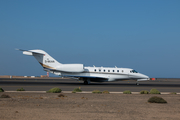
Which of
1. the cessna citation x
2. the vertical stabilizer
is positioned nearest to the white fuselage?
the cessna citation x

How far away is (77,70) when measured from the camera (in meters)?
34.7

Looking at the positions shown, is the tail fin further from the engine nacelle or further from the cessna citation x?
the engine nacelle

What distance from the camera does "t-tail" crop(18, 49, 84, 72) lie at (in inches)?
1366

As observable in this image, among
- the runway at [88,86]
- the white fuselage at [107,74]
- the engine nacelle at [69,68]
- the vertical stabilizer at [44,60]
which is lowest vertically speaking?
the runway at [88,86]

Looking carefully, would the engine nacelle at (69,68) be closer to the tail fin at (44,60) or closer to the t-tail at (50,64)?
the t-tail at (50,64)

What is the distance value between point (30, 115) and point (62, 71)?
2608cm

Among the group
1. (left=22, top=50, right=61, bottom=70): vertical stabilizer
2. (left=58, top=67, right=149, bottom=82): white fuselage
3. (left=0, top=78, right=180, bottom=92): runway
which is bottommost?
(left=0, top=78, right=180, bottom=92): runway

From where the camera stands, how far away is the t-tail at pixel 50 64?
114ft

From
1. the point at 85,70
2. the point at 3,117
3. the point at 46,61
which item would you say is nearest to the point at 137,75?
the point at 85,70

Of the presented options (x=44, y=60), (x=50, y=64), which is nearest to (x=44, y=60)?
(x=44, y=60)

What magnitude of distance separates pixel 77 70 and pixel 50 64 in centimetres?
475

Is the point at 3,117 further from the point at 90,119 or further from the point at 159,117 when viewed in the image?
the point at 159,117

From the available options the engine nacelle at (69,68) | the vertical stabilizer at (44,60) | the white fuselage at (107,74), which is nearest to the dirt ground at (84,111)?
the engine nacelle at (69,68)

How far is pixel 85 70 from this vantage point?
3516 centimetres
